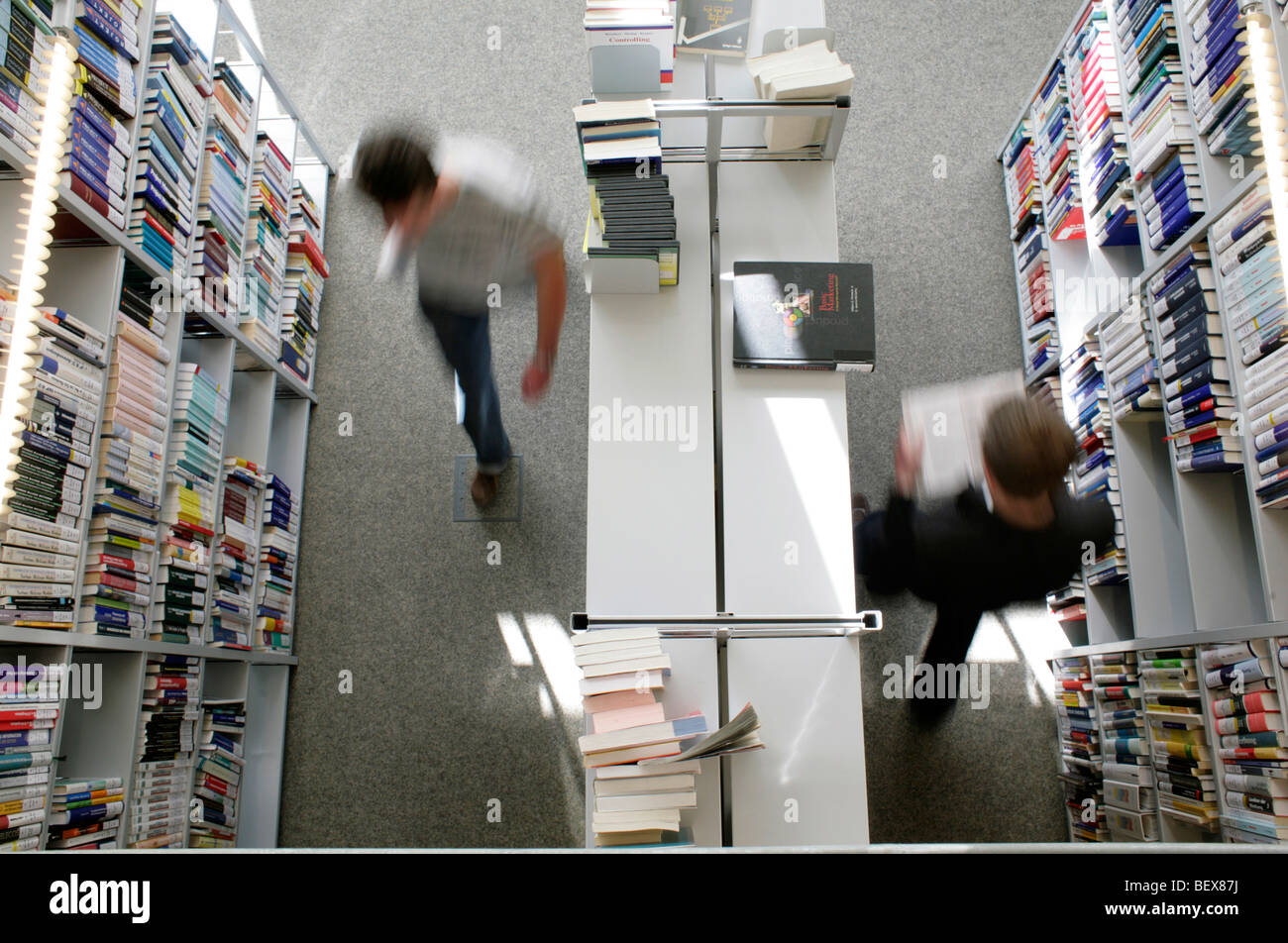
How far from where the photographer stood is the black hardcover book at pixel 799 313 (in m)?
2.10

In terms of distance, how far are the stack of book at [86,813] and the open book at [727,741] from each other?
60.1 inches

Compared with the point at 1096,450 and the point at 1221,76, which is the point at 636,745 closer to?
the point at 1096,450

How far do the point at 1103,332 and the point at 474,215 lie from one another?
8.47ft

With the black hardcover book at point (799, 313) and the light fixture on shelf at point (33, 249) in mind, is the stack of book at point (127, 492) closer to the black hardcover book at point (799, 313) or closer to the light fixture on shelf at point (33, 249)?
the light fixture on shelf at point (33, 249)

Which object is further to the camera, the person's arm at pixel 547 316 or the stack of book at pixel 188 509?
the person's arm at pixel 547 316

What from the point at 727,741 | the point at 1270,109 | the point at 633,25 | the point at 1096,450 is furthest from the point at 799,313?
the point at 1096,450

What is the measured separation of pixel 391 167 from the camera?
3695 millimetres

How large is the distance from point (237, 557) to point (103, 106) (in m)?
1.48

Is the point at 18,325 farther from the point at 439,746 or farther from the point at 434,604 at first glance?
the point at 439,746

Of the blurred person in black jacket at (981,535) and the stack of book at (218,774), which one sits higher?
the blurred person in black jacket at (981,535)

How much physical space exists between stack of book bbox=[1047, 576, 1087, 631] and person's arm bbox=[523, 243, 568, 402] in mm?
2144

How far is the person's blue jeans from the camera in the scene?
3.19 metres

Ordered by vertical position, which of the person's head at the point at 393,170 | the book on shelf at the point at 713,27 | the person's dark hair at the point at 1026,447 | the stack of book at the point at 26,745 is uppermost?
the person's head at the point at 393,170

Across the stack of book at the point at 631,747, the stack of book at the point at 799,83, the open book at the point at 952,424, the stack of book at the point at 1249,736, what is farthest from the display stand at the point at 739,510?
the open book at the point at 952,424
